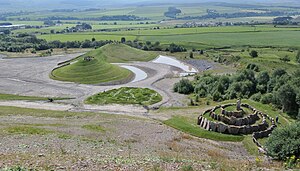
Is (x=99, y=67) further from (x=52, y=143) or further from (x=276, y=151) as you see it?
(x=276, y=151)

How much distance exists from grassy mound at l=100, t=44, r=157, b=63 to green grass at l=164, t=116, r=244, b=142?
80.2 m

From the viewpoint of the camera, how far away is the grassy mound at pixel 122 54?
140 m

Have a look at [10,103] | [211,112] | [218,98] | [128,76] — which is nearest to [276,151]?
[211,112]

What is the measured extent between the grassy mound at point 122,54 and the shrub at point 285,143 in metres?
104

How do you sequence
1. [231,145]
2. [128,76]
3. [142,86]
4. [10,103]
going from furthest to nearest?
1. [128,76]
2. [142,86]
3. [10,103]
4. [231,145]

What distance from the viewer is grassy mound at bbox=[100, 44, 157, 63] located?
459 ft

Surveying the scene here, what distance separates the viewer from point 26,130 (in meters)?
47.2

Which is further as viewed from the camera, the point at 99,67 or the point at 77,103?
the point at 99,67

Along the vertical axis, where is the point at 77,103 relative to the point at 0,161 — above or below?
below

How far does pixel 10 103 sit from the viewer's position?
250ft

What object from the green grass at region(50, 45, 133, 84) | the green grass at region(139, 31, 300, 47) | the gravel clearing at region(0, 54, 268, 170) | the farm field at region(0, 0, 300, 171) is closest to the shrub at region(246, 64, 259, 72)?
the farm field at region(0, 0, 300, 171)

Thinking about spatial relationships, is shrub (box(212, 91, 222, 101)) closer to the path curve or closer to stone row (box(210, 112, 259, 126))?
the path curve

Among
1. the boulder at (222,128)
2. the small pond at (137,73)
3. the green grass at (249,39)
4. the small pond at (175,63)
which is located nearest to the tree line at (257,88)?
the boulder at (222,128)

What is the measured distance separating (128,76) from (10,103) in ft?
132
